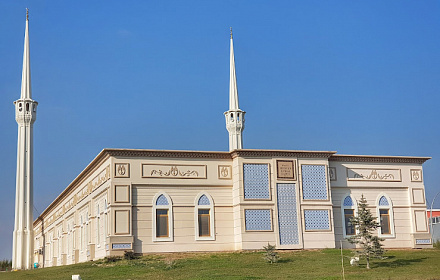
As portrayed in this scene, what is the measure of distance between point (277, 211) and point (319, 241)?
2.89 meters

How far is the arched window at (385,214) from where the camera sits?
36.1 metres

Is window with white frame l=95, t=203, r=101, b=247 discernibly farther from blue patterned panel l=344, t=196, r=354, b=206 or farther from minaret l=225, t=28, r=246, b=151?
blue patterned panel l=344, t=196, r=354, b=206

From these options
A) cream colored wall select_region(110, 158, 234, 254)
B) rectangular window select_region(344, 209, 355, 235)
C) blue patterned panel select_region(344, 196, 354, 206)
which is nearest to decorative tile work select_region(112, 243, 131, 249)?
cream colored wall select_region(110, 158, 234, 254)

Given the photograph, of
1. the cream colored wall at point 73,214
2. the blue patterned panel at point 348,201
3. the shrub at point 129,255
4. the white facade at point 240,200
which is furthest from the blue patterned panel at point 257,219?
the cream colored wall at point 73,214

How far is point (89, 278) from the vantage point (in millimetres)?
25312

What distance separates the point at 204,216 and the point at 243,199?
2.36 metres

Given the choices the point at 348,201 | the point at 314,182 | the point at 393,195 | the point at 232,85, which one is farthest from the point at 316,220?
the point at 232,85

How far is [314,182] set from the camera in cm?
3459

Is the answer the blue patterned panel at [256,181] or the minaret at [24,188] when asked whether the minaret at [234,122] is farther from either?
the minaret at [24,188]

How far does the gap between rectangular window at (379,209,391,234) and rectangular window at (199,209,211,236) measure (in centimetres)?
1045

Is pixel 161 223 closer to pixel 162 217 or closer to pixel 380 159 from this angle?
pixel 162 217

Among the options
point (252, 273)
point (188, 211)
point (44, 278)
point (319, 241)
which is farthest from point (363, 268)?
point (44, 278)

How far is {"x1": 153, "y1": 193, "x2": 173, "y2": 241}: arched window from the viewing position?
3250 cm

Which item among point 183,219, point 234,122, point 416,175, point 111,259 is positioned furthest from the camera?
point 234,122
